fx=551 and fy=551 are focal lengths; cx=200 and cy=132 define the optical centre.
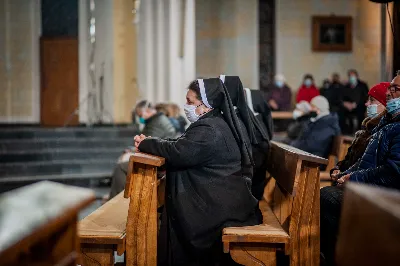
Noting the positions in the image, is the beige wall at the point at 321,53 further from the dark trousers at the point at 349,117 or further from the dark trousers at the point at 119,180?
the dark trousers at the point at 119,180

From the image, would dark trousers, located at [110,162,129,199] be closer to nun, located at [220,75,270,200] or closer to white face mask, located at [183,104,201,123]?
nun, located at [220,75,270,200]

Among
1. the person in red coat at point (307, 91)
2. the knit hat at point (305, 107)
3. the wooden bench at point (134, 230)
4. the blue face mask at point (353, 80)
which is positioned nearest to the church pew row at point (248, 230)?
the wooden bench at point (134, 230)

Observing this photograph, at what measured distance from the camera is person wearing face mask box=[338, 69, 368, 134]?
12.6 metres

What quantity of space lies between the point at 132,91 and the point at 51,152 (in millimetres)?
4195

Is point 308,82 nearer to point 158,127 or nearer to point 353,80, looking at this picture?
point 353,80

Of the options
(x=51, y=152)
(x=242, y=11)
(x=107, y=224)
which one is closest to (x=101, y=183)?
(x=51, y=152)

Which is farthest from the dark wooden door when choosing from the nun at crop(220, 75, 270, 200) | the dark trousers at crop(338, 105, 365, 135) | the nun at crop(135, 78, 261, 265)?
the nun at crop(135, 78, 261, 265)

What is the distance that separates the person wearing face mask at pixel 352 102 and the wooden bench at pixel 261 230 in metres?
9.37

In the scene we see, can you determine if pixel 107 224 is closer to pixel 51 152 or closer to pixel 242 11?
pixel 51 152

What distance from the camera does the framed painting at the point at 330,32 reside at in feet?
50.9

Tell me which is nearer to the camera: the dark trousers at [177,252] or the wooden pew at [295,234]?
the wooden pew at [295,234]

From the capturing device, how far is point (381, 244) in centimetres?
162

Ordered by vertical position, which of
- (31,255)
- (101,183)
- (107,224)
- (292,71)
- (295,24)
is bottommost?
(101,183)

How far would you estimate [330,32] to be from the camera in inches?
611
